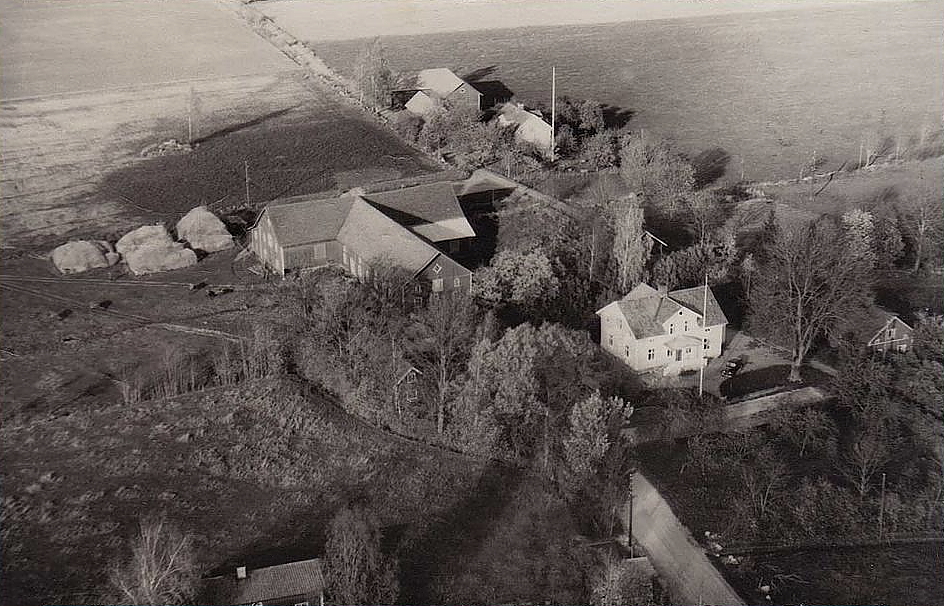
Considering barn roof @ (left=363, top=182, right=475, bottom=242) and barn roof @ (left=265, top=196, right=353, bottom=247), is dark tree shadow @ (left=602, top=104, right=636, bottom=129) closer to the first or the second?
barn roof @ (left=363, top=182, right=475, bottom=242)

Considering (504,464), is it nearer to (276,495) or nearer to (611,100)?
(276,495)

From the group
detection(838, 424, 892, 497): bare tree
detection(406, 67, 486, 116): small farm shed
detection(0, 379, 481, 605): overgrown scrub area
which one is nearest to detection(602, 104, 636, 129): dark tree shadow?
detection(406, 67, 486, 116): small farm shed

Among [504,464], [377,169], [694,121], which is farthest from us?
[694,121]

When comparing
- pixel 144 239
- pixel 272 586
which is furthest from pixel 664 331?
pixel 144 239

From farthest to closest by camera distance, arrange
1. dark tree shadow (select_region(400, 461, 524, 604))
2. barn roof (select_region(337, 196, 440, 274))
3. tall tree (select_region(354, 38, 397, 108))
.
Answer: tall tree (select_region(354, 38, 397, 108)) < barn roof (select_region(337, 196, 440, 274)) < dark tree shadow (select_region(400, 461, 524, 604))

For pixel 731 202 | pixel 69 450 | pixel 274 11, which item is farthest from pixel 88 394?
pixel 274 11

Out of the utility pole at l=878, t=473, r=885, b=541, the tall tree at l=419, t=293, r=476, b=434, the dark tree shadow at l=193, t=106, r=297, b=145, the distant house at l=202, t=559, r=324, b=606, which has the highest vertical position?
the dark tree shadow at l=193, t=106, r=297, b=145

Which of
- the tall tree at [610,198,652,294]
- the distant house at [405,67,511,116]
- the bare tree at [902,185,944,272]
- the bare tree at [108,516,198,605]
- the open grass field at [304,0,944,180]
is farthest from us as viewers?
the distant house at [405,67,511,116]
